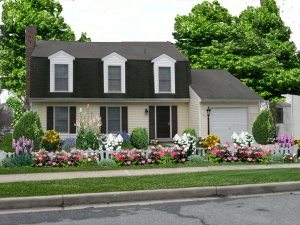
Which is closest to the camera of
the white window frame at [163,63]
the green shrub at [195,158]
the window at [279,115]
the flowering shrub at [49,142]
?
the green shrub at [195,158]

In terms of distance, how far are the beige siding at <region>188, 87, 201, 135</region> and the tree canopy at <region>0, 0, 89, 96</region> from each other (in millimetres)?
19441

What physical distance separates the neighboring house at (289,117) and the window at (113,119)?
10.9 metres

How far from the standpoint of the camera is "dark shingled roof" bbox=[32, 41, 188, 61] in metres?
26.4

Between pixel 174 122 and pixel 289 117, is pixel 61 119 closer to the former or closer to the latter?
pixel 174 122

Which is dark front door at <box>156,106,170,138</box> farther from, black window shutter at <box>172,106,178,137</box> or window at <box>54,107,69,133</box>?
window at <box>54,107,69,133</box>

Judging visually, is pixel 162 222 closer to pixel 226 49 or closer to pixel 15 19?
pixel 226 49

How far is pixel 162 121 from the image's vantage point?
25781mm

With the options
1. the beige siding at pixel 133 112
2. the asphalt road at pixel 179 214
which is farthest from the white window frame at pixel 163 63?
the asphalt road at pixel 179 214

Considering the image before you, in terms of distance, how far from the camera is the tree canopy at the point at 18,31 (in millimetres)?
38688

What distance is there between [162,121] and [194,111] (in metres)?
2.12

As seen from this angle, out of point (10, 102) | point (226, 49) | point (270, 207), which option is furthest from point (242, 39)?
point (270, 207)

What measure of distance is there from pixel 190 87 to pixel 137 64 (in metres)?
3.59

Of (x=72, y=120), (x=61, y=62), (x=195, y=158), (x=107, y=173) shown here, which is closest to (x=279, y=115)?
(x=72, y=120)

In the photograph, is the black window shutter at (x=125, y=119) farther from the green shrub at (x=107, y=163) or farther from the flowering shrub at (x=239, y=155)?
the green shrub at (x=107, y=163)
